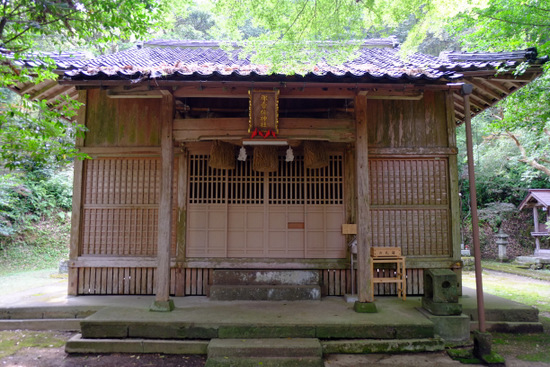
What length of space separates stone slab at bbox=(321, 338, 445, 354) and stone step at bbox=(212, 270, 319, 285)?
2.12 metres

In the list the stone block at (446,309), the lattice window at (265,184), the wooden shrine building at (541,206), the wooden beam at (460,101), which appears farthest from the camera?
the wooden shrine building at (541,206)

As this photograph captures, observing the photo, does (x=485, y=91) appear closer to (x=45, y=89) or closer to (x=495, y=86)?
(x=495, y=86)

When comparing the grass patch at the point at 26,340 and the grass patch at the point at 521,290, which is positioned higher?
the grass patch at the point at 26,340

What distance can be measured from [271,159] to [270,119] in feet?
4.52

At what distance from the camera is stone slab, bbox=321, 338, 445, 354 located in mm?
5270

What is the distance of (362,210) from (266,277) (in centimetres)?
261

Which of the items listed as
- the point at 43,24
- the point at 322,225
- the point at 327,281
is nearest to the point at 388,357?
the point at 327,281

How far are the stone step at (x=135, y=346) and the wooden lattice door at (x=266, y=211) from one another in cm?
248

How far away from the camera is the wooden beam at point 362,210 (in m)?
6.24

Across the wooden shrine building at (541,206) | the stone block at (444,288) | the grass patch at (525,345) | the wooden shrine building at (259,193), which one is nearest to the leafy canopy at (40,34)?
the wooden shrine building at (259,193)

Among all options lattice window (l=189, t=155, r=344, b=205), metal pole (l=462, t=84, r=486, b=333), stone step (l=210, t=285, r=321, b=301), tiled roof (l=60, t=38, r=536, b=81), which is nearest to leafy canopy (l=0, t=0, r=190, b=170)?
tiled roof (l=60, t=38, r=536, b=81)

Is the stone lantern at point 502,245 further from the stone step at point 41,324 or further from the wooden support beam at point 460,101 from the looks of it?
the stone step at point 41,324

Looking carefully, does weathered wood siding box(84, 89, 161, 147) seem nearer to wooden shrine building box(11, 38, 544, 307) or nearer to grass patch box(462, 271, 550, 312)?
wooden shrine building box(11, 38, 544, 307)

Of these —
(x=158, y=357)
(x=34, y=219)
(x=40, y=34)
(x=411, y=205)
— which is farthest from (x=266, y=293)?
(x=34, y=219)
